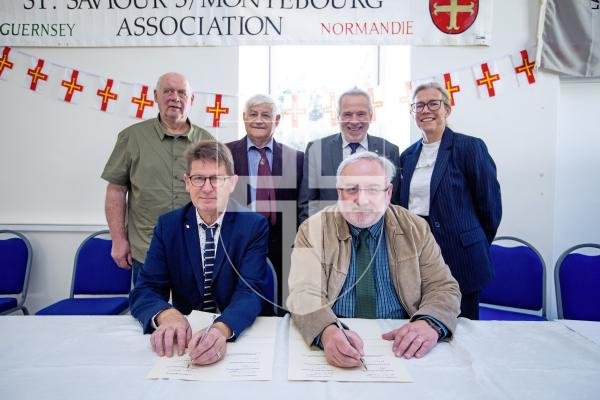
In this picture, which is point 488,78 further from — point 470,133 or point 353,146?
point 353,146

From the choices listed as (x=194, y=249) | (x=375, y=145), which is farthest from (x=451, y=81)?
(x=194, y=249)

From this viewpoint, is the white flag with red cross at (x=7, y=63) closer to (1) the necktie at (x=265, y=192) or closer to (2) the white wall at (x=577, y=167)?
(1) the necktie at (x=265, y=192)

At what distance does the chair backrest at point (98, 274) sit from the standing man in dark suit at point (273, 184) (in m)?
1.27

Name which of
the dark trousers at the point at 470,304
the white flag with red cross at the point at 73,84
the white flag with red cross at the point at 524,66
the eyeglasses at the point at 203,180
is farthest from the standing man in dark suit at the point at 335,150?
the white flag with red cross at the point at 73,84

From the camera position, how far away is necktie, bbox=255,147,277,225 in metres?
1.47

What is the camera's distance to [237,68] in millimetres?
2607

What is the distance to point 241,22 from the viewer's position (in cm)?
255

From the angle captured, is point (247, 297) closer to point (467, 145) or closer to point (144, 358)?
point (144, 358)

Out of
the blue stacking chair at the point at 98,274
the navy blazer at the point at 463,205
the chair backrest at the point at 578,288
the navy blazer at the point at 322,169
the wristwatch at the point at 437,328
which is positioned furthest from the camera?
the blue stacking chair at the point at 98,274

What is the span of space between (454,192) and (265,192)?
0.82 meters

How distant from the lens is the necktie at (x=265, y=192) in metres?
1.47

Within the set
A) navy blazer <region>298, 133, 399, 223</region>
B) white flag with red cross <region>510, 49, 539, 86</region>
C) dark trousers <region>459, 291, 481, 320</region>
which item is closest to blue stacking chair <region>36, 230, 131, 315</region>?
navy blazer <region>298, 133, 399, 223</region>

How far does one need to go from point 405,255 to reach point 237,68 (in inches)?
71.9

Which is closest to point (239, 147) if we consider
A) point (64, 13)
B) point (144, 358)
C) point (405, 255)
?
point (405, 255)
